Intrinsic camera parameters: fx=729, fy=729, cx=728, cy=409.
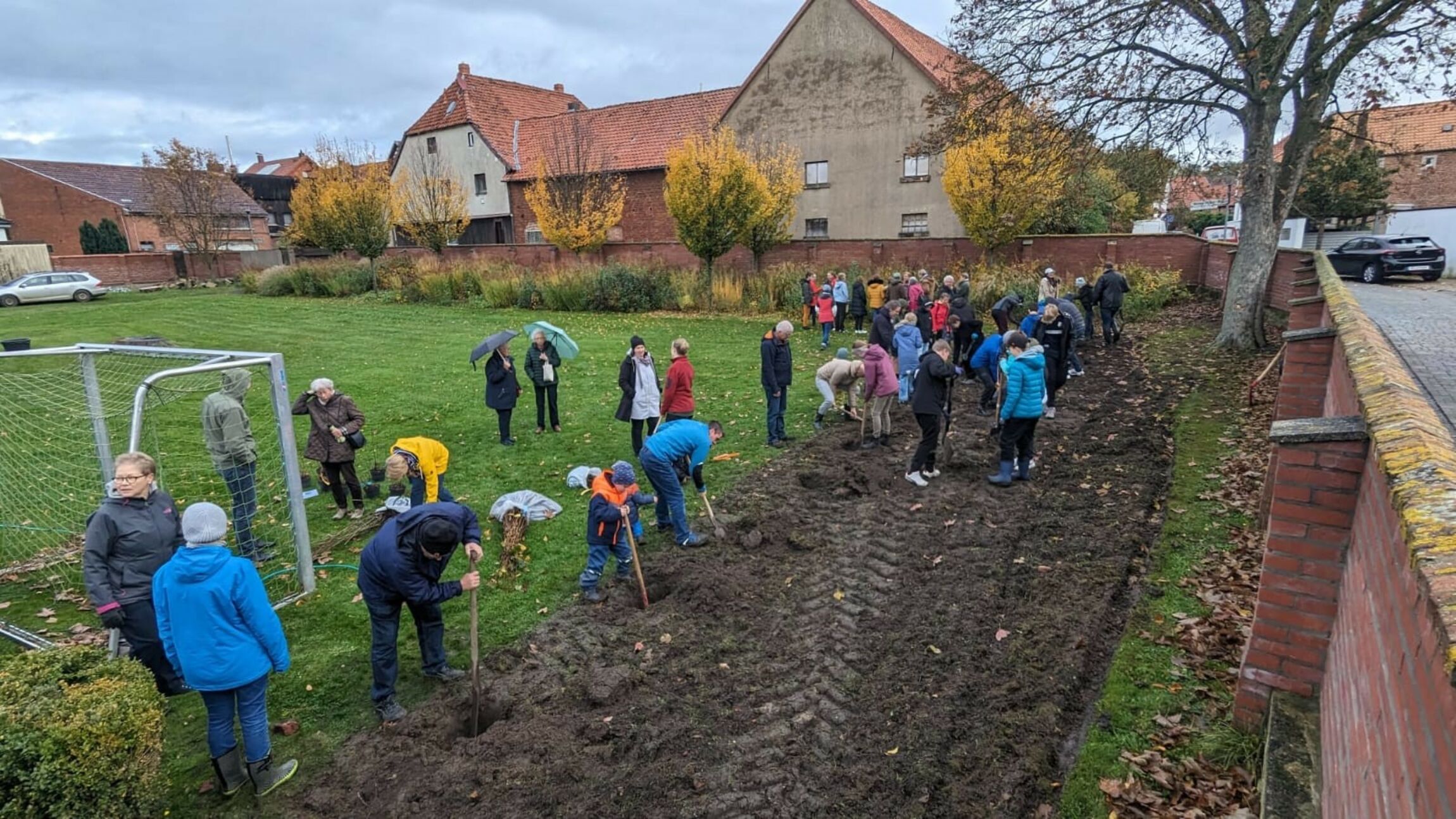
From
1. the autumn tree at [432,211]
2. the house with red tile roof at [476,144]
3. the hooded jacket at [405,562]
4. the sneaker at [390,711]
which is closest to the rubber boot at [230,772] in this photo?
the sneaker at [390,711]

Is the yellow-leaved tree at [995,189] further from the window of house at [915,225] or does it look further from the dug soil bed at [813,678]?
the dug soil bed at [813,678]

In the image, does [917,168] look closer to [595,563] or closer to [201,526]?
[595,563]

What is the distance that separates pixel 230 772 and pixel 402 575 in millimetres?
1467

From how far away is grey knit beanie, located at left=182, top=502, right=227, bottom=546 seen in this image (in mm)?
4160

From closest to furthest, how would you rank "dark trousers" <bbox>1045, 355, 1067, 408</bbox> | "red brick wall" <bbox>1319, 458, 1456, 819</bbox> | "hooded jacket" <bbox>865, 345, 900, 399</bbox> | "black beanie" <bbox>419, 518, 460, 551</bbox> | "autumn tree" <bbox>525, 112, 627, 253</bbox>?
"red brick wall" <bbox>1319, 458, 1456, 819</bbox>
"black beanie" <bbox>419, 518, 460, 551</bbox>
"hooded jacket" <bbox>865, 345, 900, 399</bbox>
"dark trousers" <bbox>1045, 355, 1067, 408</bbox>
"autumn tree" <bbox>525, 112, 627, 253</bbox>

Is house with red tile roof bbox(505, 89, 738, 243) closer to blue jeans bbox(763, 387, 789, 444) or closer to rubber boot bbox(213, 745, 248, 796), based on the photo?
blue jeans bbox(763, 387, 789, 444)

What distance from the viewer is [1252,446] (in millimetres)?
9102

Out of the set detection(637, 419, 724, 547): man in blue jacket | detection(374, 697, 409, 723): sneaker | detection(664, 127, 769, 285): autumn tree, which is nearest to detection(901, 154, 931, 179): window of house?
detection(664, 127, 769, 285): autumn tree

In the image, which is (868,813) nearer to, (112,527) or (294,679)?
(294,679)

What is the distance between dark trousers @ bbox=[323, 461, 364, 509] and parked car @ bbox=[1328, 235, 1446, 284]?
91.8 feet

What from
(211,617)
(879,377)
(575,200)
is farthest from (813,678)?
(575,200)

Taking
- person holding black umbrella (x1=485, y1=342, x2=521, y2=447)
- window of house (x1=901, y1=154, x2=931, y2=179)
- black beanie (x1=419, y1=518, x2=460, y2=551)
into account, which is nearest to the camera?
black beanie (x1=419, y1=518, x2=460, y2=551)

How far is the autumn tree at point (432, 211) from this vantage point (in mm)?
33250

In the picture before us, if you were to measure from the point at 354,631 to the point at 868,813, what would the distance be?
4.52 m
